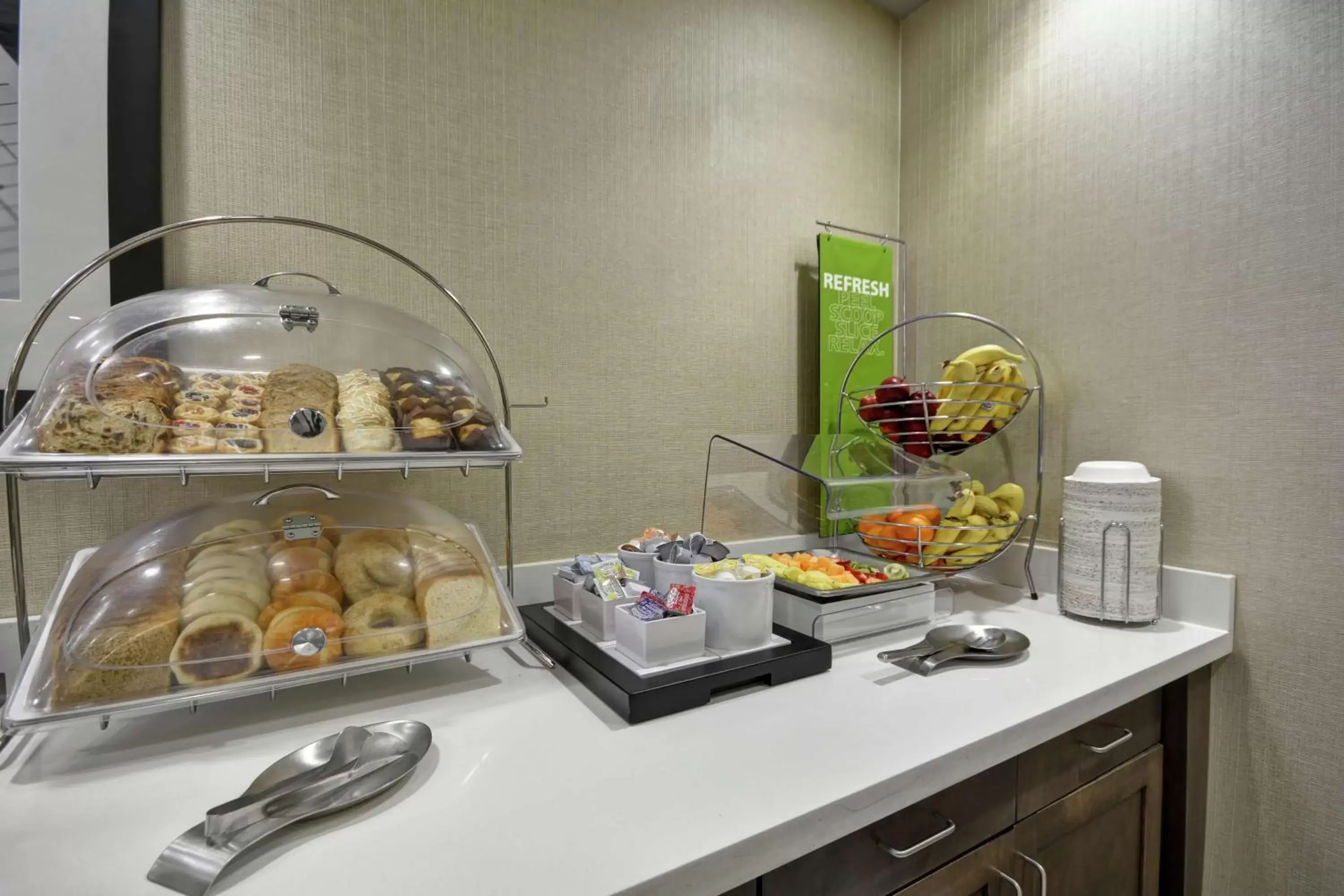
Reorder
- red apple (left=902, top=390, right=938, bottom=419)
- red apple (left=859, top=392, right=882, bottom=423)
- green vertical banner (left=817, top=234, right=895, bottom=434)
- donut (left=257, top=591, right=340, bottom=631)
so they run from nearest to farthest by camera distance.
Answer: donut (left=257, top=591, right=340, bottom=631), red apple (left=902, top=390, right=938, bottom=419), red apple (left=859, top=392, right=882, bottom=423), green vertical banner (left=817, top=234, right=895, bottom=434)

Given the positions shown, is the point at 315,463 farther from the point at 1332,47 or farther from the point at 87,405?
the point at 1332,47

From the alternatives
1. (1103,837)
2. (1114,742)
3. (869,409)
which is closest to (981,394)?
(869,409)

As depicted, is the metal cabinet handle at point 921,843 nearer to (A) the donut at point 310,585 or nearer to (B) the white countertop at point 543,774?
(B) the white countertop at point 543,774

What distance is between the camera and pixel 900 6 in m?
1.70

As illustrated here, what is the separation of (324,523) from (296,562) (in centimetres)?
6

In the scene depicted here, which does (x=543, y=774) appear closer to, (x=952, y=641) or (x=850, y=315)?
(x=952, y=641)

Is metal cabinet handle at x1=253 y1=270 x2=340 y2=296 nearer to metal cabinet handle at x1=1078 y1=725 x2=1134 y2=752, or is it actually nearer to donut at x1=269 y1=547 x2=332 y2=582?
donut at x1=269 y1=547 x2=332 y2=582

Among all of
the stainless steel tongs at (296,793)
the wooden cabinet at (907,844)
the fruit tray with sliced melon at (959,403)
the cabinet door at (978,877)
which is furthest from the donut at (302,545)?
the fruit tray with sliced melon at (959,403)

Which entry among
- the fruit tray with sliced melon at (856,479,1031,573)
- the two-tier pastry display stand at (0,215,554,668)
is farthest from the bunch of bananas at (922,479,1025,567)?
the two-tier pastry display stand at (0,215,554,668)

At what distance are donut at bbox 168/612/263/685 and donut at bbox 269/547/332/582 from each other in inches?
2.6

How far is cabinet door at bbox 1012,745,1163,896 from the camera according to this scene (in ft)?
2.78

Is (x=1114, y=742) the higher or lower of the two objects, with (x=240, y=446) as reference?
lower

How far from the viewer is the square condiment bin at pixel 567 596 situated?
101cm

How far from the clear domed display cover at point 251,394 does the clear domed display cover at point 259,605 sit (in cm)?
13
